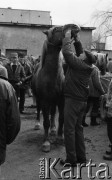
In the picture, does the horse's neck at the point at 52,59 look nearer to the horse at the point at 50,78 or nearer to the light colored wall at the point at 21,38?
the horse at the point at 50,78

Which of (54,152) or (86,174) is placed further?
(54,152)

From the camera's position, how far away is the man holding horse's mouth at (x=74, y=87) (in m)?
5.02

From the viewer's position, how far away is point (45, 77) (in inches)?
249

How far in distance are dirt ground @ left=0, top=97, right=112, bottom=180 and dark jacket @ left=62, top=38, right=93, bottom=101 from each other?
134 cm

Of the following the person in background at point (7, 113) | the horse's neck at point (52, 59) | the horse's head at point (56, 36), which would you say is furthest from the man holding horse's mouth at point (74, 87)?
the person in background at point (7, 113)

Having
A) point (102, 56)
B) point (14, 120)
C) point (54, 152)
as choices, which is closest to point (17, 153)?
point (54, 152)

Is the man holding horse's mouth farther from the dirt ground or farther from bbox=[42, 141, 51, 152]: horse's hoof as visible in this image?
bbox=[42, 141, 51, 152]: horse's hoof

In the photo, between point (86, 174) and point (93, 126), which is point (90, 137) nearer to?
point (93, 126)

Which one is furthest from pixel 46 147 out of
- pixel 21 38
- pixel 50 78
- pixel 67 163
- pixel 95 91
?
pixel 21 38

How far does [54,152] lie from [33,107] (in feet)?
20.0

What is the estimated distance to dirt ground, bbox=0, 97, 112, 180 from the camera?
509cm

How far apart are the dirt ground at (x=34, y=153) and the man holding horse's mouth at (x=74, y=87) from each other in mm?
548

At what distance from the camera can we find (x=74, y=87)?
16.9ft

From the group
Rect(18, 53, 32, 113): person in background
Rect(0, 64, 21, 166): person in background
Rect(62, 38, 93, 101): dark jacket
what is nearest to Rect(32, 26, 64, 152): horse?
Rect(62, 38, 93, 101): dark jacket
